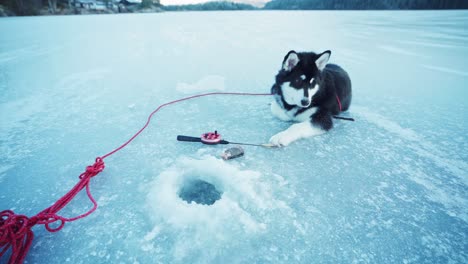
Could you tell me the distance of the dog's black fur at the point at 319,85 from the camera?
247 cm

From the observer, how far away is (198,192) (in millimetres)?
1942

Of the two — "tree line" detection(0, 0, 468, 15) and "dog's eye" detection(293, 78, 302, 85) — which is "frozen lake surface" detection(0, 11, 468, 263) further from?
"tree line" detection(0, 0, 468, 15)

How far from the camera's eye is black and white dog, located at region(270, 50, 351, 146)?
243cm

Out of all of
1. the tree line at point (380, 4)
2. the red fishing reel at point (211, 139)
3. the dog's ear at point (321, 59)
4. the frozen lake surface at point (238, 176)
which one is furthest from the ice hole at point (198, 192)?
the tree line at point (380, 4)

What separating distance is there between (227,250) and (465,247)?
4.67 feet

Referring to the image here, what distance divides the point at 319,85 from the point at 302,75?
29cm

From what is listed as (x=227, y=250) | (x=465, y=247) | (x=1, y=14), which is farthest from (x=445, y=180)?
(x=1, y=14)

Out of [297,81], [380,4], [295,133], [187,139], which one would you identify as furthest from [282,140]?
[380,4]

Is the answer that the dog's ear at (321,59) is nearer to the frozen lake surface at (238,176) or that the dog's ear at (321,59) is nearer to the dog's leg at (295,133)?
the dog's leg at (295,133)

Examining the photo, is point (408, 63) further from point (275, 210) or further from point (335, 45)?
point (275, 210)

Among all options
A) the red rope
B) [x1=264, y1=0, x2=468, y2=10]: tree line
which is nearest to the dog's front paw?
the red rope

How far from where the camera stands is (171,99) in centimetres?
356

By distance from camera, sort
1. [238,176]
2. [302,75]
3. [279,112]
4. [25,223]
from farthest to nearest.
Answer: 1. [279,112]
2. [302,75]
3. [238,176]
4. [25,223]

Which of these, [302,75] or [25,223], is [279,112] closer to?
[302,75]
